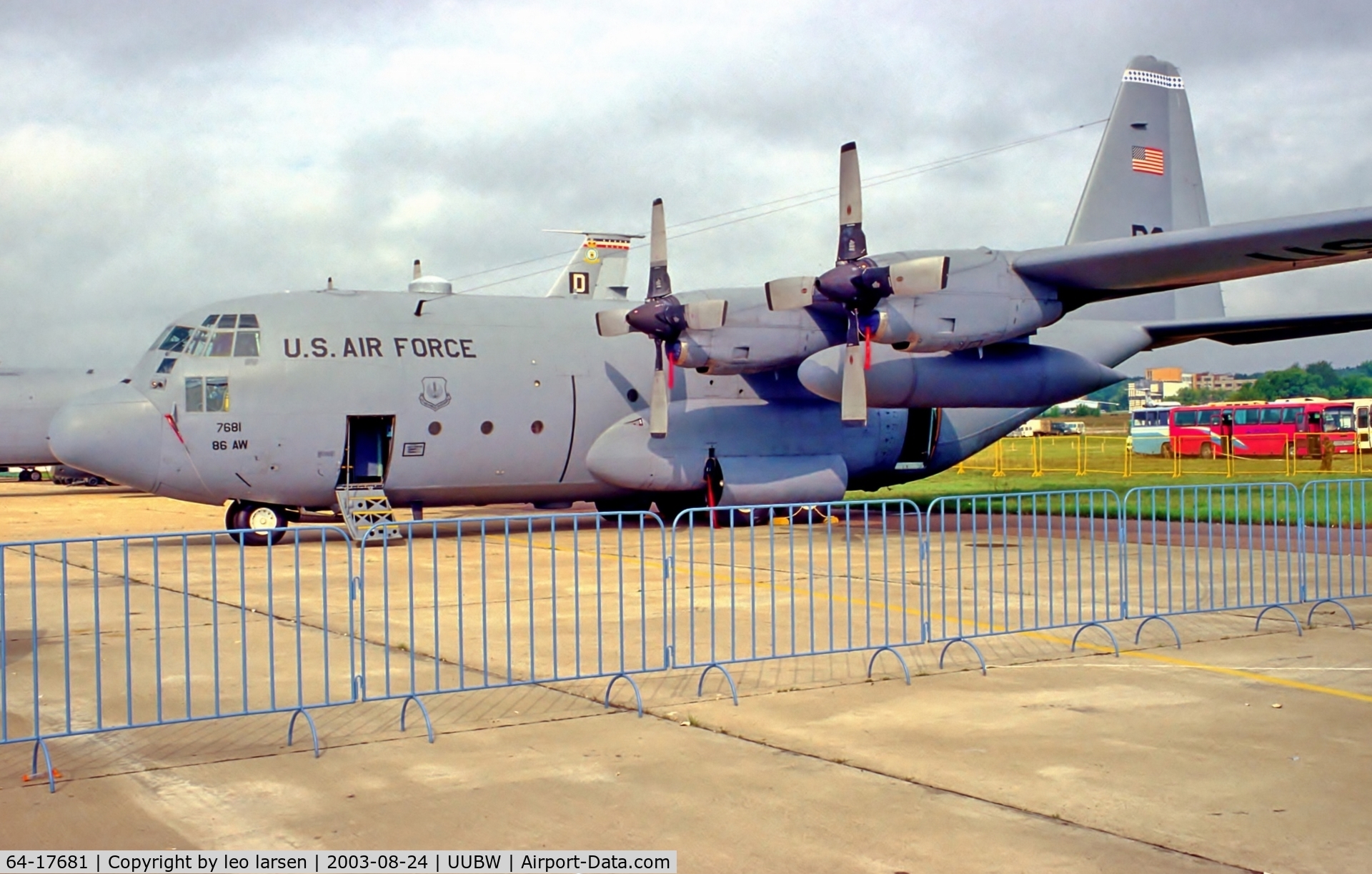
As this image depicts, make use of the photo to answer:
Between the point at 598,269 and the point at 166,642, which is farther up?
the point at 598,269

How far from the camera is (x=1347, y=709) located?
6922 millimetres

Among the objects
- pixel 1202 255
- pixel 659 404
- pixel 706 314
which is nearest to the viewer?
pixel 1202 255

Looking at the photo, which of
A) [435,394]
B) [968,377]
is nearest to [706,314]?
[968,377]

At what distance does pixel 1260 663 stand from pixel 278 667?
6705 millimetres

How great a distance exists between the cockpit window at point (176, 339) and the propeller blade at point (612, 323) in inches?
227

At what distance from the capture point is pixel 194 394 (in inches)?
635

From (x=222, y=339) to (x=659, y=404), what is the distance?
6.06 metres

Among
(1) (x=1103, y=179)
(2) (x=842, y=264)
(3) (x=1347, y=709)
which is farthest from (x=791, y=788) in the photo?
(1) (x=1103, y=179)

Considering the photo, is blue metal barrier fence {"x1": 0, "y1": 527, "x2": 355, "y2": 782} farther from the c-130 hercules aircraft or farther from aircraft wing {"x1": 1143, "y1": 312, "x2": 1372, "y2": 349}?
aircraft wing {"x1": 1143, "y1": 312, "x2": 1372, "y2": 349}

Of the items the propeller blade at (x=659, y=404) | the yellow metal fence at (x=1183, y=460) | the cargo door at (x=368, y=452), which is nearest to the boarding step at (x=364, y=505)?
the cargo door at (x=368, y=452)

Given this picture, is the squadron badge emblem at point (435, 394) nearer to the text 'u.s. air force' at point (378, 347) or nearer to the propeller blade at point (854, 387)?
the text 'u.s. air force' at point (378, 347)

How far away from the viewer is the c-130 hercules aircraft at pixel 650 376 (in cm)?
1605

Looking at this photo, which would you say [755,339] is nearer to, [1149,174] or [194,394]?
[194,394]

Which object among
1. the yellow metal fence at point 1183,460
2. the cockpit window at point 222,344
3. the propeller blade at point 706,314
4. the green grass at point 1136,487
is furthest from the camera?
the yellow metal fence at point 1183,460
